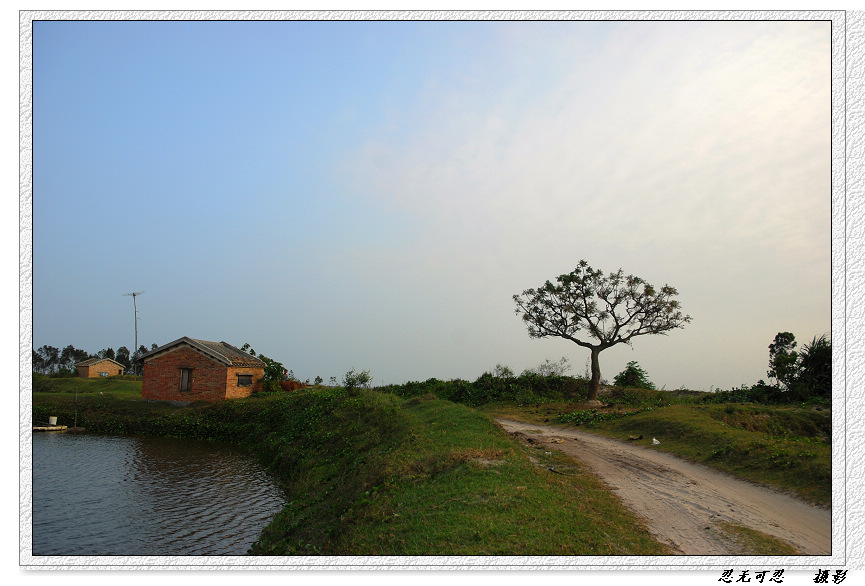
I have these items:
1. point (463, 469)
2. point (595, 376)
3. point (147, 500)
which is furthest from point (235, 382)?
point (463, 469)

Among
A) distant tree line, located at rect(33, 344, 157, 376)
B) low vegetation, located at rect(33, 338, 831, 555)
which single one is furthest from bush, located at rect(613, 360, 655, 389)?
distant tree line, located at rect(33, 344, 157, 376)

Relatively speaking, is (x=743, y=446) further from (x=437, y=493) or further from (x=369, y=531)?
(x=369, y=531)

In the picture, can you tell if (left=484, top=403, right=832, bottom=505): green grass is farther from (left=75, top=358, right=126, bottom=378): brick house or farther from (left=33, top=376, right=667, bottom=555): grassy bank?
(left=75, top=358, right=126, bottom=378): brick house

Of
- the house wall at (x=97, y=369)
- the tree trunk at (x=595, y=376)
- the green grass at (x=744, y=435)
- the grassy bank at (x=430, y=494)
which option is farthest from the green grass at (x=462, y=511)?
the house wall at (x=97, y=369)

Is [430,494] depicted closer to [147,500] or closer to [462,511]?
[462,511]

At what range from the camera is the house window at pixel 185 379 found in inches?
1282

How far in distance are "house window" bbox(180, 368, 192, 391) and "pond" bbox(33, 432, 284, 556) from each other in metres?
8.10

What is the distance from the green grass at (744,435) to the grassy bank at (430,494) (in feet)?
13.6

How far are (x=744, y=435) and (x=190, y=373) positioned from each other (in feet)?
101

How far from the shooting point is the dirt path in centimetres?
790

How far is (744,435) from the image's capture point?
1547cm

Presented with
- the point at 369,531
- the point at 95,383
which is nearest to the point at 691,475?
the point at 369,531

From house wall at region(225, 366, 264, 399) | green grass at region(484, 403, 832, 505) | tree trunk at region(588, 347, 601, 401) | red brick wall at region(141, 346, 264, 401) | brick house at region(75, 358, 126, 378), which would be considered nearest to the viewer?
green grass at region(484, 403, 832, 505)

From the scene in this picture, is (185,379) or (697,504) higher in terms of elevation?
(697,504)
